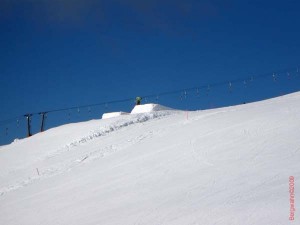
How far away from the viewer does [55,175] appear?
1772 centimetres

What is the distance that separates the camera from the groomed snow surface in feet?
28.1

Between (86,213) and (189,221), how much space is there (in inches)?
146

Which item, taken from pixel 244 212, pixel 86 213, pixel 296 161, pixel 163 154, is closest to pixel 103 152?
pixel 163 154

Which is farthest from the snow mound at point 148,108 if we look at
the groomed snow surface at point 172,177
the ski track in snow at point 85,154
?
the groomed snow surface at point 172,177

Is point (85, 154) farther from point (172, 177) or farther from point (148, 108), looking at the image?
point (148, 108)

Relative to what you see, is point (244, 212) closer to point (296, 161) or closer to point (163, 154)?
point (296, 161)

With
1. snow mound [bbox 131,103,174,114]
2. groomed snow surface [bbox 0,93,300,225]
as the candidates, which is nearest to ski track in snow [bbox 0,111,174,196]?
groomed snow surface [bbox 0,93,300,225]

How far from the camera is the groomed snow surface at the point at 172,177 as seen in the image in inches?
337

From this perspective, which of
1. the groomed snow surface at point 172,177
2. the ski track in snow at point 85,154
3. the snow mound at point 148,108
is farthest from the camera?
Result: the snow mound at point 148,108

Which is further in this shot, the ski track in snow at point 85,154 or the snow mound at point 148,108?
the snow mound at point 148,108

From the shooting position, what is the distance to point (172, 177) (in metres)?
12.1

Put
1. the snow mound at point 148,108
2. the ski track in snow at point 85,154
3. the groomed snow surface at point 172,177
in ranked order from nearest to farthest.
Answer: the groomed snow surface at point 172,177 → the ski track in snow at point 85,154 → the snow mound at point 148,108

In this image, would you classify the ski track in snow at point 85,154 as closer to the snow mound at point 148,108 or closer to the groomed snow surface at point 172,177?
the groomed snow surface at point 172,177

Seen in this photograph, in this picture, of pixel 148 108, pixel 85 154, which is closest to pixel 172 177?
pixel 85 154
